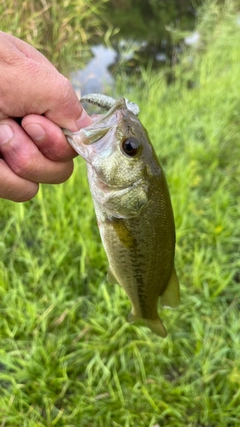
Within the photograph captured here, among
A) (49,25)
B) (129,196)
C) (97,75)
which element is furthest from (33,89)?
(97,75)

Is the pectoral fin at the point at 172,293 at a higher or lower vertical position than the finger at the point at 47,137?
lower

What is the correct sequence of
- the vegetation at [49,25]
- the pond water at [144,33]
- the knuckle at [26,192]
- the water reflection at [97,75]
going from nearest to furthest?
the knuckle at [26,192] → the vegetation at [49,25] → the water reflection at [97,75] → the pond water at [144,33]

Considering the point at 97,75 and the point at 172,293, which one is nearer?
the point at 172,293

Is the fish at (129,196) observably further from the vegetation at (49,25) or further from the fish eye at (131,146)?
the vegetation at (49,25)

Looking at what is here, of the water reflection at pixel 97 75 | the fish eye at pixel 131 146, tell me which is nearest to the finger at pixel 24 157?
the fish eye at pixel 131 146

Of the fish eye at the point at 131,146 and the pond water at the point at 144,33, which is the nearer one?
the fish eye at the point at 131,146

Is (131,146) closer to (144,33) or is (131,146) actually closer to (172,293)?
(172,293)

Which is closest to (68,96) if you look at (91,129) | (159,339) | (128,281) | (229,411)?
(91,129)

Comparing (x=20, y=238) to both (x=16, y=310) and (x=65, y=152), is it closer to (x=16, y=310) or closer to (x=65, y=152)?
(x=16, y=310)
